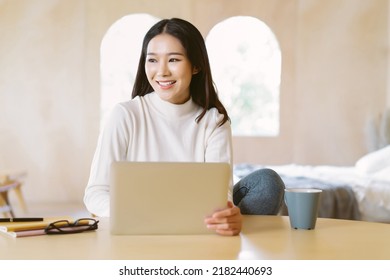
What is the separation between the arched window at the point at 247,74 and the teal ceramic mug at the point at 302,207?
432 cm

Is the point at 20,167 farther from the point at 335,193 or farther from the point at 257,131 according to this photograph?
the point at 335,193

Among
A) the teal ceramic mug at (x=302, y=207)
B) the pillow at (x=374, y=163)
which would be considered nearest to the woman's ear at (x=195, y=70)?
the teal ceramic mug at (x=302, y=207)

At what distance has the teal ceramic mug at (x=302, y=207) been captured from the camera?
4.11 feet

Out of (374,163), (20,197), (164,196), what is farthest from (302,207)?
(20,197)

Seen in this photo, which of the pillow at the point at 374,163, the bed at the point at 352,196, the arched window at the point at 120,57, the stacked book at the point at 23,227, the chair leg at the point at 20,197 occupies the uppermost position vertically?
the arched window at the point at 120,57

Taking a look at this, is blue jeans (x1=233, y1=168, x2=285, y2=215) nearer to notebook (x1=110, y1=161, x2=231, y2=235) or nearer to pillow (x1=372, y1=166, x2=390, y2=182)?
notebook (x1=110, y1=161, x2=231, y2=235)

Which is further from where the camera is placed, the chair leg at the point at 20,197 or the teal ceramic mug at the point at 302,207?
the chair leg at the point at 20,197

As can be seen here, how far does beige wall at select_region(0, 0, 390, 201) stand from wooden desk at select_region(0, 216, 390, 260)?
4.20 m

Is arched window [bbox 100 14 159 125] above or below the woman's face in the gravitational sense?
above

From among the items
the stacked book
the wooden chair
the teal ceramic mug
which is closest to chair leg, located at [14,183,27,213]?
the wooden chair

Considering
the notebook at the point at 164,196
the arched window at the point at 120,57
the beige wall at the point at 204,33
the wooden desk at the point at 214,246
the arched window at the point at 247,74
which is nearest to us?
the wooden desk at the point at 214,246

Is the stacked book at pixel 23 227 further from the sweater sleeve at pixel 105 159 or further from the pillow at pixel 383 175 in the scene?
the pillow at pixel 383 175

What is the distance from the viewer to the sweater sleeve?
59.4 inches

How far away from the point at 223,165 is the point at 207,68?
0.66 meters
